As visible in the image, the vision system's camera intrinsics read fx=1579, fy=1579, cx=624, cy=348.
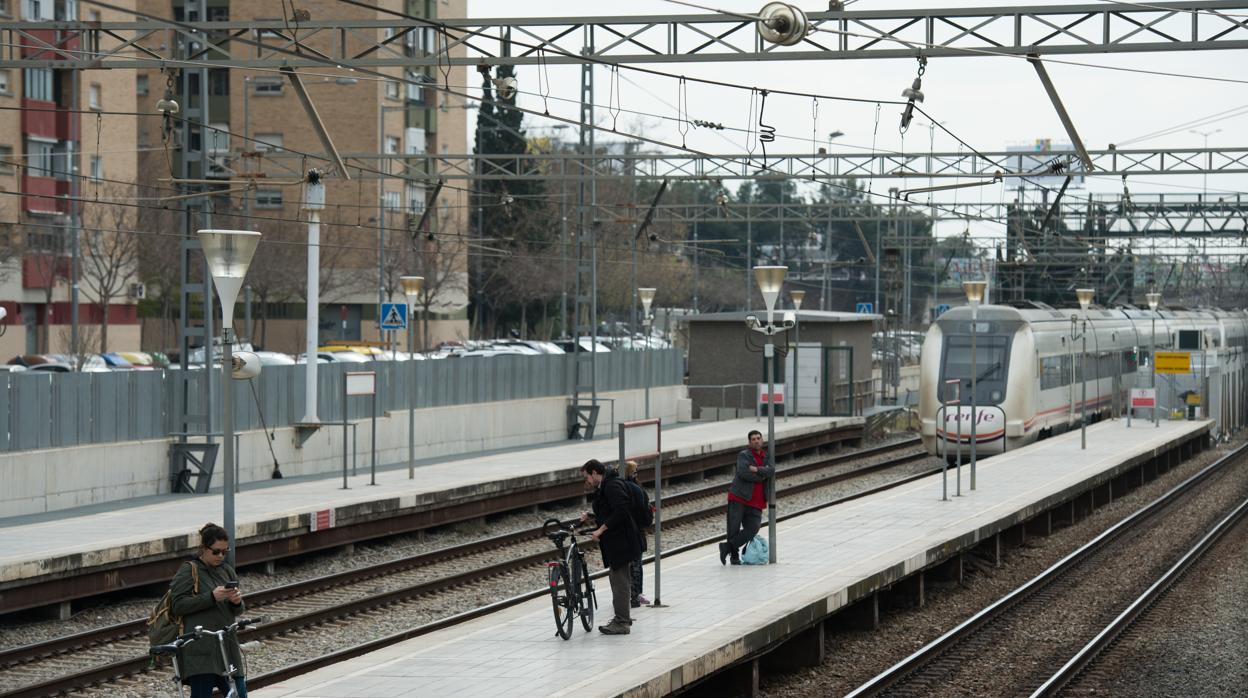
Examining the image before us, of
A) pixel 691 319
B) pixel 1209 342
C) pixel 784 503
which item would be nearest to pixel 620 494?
pixel 784 503

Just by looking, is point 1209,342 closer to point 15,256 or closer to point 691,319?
point 691,319

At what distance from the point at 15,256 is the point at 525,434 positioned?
2176 centimetres

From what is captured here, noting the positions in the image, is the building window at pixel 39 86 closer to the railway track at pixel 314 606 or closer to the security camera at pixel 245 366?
the railway track at pixel 314 606

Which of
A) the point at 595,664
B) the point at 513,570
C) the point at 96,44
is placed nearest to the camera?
the point at 595,664

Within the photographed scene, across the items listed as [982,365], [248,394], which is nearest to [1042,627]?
[248,394]

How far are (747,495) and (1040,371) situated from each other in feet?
64.6

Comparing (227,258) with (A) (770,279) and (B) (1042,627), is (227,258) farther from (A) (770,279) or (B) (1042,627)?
(B) (1042,627)

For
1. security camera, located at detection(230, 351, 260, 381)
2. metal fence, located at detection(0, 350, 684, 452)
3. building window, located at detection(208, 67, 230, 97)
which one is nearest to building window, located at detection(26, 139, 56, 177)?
building window, located at detection(208, 67, 230, 97)

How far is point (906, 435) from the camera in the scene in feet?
154

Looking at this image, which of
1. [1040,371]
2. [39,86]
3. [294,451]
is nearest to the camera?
[294,451]

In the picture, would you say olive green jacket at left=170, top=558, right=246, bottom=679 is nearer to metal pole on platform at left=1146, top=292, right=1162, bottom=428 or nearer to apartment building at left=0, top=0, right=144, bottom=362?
metal pole on platform at left=1146, top=292, right=1162, bottom=428

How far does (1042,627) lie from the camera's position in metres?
17.4

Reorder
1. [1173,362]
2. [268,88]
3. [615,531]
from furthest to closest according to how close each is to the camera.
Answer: [268,88] < [1173,362] < [615,531]

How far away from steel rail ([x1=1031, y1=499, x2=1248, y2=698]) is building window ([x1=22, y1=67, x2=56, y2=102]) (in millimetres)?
40471
